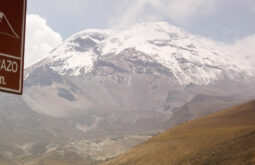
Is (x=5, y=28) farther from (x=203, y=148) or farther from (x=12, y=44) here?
(x=203, y=148)

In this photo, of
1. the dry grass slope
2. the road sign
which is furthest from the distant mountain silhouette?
the dry grass slope

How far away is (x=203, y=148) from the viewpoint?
5349 inches

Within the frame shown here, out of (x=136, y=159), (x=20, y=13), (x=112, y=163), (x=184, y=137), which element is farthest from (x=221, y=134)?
(x=20, y=13)

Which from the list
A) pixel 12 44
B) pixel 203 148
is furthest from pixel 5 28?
pixel 203 148

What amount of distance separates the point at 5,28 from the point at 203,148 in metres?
130

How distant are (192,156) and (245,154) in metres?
21.2

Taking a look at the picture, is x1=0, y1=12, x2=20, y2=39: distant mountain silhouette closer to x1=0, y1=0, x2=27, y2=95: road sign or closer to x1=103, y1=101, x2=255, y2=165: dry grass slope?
x1=0, y1=0, x2=27, y2=95: road sign

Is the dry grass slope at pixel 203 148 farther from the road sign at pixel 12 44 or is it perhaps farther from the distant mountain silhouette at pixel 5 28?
the distant mountain silhouette at pixel 5 28

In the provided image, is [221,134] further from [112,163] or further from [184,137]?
[112,163]

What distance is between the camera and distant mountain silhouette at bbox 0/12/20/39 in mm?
12008

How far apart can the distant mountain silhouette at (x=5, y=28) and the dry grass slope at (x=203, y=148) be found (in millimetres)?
103564

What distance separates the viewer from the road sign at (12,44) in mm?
11945

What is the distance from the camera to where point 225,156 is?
12019 cm

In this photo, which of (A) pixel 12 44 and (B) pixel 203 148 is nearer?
(A) pixel 12 44
